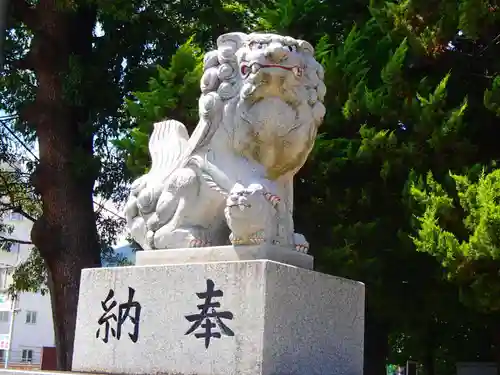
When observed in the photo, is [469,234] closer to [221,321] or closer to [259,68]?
[259,68]

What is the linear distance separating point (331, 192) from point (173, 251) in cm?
391

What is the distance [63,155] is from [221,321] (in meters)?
5.98

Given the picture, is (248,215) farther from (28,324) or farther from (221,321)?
(28,324)

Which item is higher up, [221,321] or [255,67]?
[255,67]

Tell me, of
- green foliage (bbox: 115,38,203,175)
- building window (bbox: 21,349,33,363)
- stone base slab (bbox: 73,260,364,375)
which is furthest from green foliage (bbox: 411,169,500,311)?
building window (bbox: 21,349,33,363)

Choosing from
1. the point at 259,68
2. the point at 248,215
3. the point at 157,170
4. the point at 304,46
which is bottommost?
the point at 248,215

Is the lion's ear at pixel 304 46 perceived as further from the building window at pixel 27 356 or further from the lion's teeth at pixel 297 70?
the building window at pixel 27 356

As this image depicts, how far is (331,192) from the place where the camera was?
7422 millimetres

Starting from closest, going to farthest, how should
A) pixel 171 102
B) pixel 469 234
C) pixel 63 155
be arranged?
pixel 469 234 → pixel 171 102 → pixel 63 155

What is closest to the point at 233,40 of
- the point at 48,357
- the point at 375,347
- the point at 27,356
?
the point at 375,347

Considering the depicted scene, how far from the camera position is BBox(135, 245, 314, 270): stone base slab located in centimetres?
352

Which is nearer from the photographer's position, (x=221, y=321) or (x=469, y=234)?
(x=221, y=321)

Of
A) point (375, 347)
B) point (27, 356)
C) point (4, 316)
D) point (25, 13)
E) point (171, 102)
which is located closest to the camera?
point (171, 102)

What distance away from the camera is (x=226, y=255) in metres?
3.59
